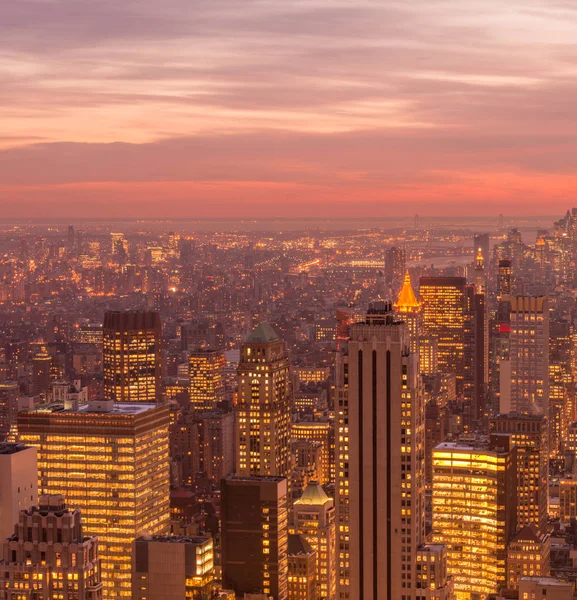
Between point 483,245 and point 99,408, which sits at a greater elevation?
point 483,245

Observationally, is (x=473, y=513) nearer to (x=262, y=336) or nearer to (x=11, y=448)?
(x=262, y=336)

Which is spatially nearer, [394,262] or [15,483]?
[15,483]

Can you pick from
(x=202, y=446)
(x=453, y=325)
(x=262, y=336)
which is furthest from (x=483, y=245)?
(x=262, y=336)

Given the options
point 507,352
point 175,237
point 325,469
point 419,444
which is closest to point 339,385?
point 419,444

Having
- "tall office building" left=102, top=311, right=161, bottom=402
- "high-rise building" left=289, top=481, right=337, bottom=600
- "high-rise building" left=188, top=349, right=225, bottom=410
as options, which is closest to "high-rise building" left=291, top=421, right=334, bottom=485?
"high-rise building" left=289, top=481, right=337, bottom=600

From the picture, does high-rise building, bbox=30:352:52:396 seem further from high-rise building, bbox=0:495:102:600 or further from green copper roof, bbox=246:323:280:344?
high-rise building, bbox=0:495:102:600

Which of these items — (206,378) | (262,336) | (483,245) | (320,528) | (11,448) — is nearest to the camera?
(11,448)

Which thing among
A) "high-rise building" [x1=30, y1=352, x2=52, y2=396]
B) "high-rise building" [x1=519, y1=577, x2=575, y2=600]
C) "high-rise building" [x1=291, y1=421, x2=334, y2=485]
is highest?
"high-rise building" [x1=30, y1=352, x2=52, y2=396]

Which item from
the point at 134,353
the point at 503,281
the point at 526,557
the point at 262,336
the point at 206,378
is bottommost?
the point at 526,557
